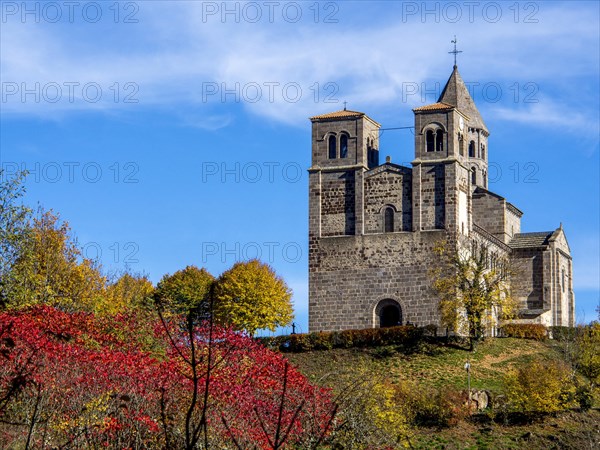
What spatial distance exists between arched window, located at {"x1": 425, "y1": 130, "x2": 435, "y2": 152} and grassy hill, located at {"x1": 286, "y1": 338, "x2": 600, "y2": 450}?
10982 millimetres

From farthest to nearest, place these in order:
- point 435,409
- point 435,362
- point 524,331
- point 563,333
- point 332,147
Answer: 1. point 563,333
2. point 332,147
3. point 524,331
4. point 435,362
5. point 435,409

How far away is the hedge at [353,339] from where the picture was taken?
51812 millimetres

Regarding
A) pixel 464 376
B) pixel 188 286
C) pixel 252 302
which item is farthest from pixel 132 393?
pixel 188 286

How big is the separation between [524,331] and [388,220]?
938cm

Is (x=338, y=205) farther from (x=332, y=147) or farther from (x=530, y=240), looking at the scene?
(x=530, y=240)

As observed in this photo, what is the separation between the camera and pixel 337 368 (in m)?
47.7

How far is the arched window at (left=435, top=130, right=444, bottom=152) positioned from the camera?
5573 centimetres

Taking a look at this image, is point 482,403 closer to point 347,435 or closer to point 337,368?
point 337,368

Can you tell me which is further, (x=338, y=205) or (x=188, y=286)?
(x=188, y=286)

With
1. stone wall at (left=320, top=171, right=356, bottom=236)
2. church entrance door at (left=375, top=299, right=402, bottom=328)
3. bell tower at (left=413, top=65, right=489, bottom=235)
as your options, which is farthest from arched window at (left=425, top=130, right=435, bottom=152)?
church entrance door at (left=375, top=299, right=402, bottom=328)

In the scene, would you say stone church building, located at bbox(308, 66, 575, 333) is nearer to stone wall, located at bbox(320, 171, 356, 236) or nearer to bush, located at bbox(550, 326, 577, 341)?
stone wall, located at bbox(320, 171, 356, 236)

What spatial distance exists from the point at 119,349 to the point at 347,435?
27.3ft

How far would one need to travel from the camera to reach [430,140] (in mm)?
56094

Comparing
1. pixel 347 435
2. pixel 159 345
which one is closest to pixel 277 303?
pixel 159 345
